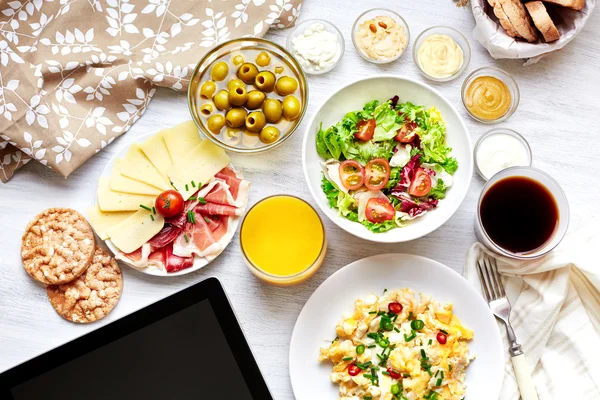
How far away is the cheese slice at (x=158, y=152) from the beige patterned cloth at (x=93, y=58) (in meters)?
A: 0.14

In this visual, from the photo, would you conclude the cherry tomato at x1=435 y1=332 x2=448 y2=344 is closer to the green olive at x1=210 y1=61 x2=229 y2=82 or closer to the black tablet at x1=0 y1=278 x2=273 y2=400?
the black tablet at x1=0 y1=278 x2=273 y2=400

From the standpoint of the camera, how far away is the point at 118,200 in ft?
7.05

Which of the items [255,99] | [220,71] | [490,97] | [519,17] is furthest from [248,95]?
[519,17]

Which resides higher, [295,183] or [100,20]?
[100,20]

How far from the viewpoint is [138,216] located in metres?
2.15

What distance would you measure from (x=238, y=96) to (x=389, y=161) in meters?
0.56

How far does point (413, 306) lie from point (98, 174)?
1.22m

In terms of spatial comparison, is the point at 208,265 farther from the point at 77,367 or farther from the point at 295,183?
the point at 77,367

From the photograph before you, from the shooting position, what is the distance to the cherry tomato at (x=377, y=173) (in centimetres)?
204

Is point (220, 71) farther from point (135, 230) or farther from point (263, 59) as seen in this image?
point (135, 230)

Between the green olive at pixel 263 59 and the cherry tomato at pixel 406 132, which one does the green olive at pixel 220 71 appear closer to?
the green olive at pixel 263 59

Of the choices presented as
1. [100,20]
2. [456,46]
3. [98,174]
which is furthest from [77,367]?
[456,46]

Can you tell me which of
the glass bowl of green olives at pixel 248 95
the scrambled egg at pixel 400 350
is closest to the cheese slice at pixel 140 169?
the glass bowl of green olives at pixel 248 95

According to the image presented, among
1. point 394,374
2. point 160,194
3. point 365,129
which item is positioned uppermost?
point 365,129
